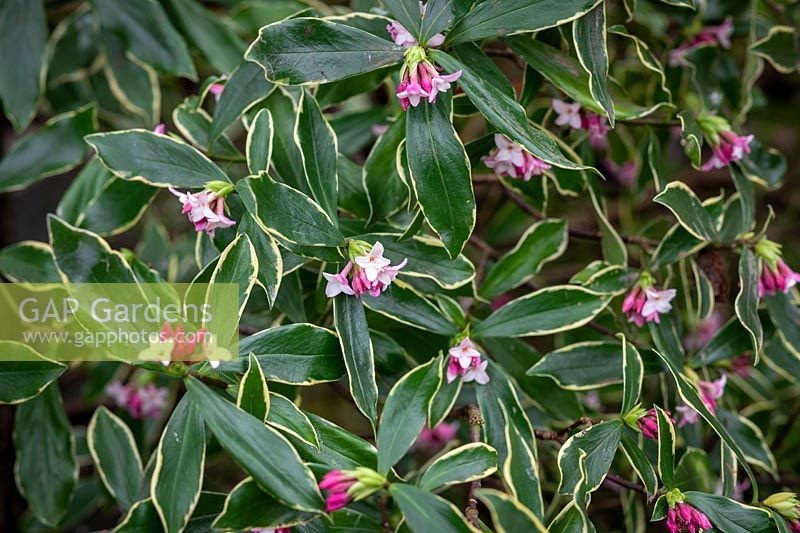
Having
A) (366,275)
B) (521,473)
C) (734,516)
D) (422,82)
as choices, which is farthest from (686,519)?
(422,82)

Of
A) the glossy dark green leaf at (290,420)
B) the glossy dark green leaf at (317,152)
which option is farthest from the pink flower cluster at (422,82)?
the glossy dark green leaf at (290,420)

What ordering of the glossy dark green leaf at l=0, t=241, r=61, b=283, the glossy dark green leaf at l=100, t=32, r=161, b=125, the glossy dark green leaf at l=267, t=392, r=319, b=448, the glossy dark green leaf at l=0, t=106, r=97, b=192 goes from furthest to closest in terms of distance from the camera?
the glossy dark green leaf at l=100, t=32, r=161, b=125, the glossy dark green leaf at l=0, t=106, r=97, b=192, the glossy dark green leaf at l=0, t=241, r=61, b=283, the glossy dark green leaf at l=267, t=392, r=319, b=448

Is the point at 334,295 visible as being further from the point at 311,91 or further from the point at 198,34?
the point at 198,34

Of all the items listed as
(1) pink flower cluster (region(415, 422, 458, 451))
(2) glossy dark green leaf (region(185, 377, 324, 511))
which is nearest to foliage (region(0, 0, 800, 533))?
(2) glossy dark green leaf (region(185, 377, 324, 511))

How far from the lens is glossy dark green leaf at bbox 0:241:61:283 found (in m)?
1.06

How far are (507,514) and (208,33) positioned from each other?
3.29 ft

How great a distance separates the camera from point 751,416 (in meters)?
1.24

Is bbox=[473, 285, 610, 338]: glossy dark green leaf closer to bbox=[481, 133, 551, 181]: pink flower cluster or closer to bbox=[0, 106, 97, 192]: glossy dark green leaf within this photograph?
bbox=[481, 133, 551, 181]: pink flower cluster

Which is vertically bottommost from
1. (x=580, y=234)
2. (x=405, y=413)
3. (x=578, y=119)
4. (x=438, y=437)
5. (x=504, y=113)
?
(x=438, y=437)

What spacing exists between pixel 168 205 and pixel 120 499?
101cm

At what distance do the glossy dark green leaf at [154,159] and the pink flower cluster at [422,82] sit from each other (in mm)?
228

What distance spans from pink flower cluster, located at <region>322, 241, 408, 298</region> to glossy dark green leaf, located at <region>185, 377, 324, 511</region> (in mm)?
159

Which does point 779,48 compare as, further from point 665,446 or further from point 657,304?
point 665,446

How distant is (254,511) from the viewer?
69 centimetres
